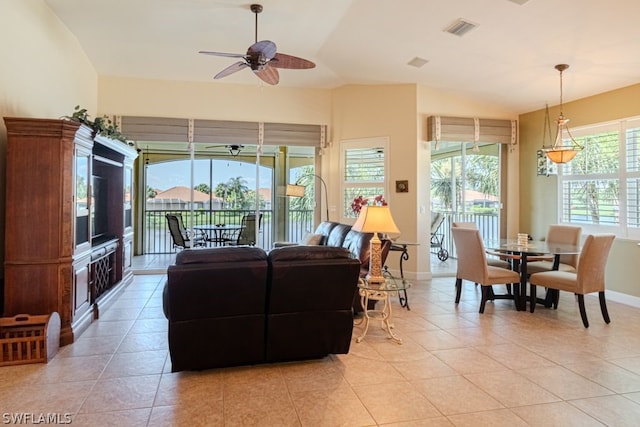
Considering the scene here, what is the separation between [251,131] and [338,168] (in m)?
1.64

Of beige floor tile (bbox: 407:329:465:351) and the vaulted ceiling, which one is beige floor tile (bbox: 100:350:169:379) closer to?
beige floor tile (bbox: 407:329:465:351)

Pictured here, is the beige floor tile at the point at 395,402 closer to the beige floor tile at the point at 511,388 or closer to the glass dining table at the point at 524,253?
the beige floor tile at the point at 511,388

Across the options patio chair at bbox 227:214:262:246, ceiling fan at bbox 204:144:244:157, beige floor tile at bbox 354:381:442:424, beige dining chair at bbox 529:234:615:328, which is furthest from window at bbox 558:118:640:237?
ceiling fan at bbox 204:144:244:157

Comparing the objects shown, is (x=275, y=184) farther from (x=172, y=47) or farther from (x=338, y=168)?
(x=172, y=47)

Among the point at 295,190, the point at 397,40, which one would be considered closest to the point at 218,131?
the point at 295,190

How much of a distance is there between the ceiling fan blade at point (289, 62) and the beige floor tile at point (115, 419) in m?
3.31

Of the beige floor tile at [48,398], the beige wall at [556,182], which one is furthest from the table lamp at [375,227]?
the beige wall at [556,182]

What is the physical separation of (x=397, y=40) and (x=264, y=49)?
198 cm

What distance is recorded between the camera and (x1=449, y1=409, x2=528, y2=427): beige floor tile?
2.29 meters

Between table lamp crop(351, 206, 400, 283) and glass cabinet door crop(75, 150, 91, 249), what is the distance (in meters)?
2.62

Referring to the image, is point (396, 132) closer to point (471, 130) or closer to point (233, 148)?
point (471, 130)

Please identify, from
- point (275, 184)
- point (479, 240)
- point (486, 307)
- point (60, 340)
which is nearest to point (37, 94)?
point (60, 340)

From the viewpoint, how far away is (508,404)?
2.52m

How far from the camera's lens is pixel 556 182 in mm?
6180
